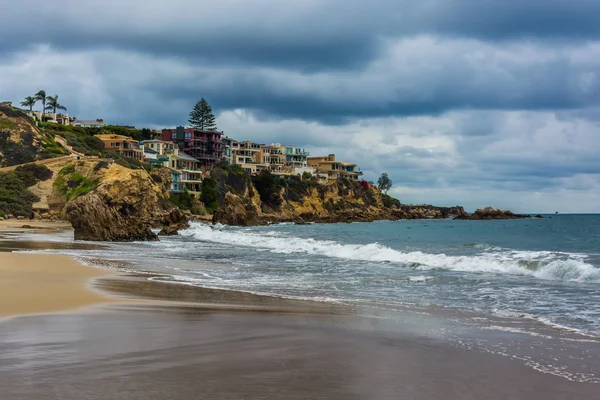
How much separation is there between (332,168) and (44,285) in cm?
14310

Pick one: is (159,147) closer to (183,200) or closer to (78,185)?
(183,200)

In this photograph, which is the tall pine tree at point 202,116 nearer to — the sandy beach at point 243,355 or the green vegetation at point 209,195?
the green vegetation at point 209,195

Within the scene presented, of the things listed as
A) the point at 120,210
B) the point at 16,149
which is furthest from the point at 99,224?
the point at 16,149

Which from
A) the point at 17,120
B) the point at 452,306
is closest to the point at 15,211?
the point at 17,120

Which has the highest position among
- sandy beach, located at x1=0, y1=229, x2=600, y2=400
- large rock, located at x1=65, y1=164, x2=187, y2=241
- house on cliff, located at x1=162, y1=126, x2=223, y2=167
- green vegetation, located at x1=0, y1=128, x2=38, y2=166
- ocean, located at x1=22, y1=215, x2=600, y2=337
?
house on cliff, located at x1=162, y1=126, x2=223, y2=167

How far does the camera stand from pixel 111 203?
5297cm

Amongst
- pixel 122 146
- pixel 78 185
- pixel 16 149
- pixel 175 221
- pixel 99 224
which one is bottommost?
pixel 175 221

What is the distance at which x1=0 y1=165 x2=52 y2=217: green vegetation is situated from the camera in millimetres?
61734

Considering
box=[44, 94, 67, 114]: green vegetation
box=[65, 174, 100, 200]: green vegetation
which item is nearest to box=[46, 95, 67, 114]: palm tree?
box=[44, 94, 67, 114]: green vegetation

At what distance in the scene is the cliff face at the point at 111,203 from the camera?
39625 mm

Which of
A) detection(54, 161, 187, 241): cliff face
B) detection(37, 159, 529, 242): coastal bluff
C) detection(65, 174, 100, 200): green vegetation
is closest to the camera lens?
detection(54, 161, 187, 241): cliff face

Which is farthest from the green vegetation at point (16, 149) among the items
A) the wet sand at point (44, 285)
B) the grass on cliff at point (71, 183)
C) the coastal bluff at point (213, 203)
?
the wet sand at point (44, 285)

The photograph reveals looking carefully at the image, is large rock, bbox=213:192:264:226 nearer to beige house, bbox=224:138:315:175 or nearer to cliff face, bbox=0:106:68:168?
cliff face, bbox=0:106:68:168

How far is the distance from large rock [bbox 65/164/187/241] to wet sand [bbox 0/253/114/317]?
60.5ft
